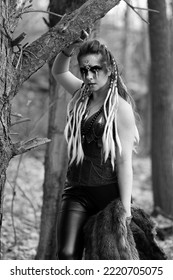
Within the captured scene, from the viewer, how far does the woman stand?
3700mm

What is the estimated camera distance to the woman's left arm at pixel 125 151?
3.71 metres

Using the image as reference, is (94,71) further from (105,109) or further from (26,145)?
(26,145)

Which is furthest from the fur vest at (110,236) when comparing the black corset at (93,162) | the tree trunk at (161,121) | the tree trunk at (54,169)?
the tree trunk at (161,121)

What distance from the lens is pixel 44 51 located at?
3.72 meters

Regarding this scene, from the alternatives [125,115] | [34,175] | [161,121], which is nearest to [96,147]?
[125,115]

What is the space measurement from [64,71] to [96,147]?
0.82m

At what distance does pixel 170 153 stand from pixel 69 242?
5.70 m

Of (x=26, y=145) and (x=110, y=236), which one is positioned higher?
(x=26, y=145)

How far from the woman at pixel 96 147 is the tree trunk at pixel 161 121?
15.9ft

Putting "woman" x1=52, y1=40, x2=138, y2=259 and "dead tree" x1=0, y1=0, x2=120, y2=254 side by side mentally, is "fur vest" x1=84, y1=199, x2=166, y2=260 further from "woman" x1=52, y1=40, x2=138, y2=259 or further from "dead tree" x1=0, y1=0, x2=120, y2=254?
"dead tree" x1=0, y1=0, x2=120, y2=254

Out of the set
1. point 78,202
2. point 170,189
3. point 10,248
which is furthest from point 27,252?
point 170,189

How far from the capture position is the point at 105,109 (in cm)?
372

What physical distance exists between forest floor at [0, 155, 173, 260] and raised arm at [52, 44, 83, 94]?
1.40m

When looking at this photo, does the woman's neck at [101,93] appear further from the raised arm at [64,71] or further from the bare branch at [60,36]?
the bare branch at [60,36]
